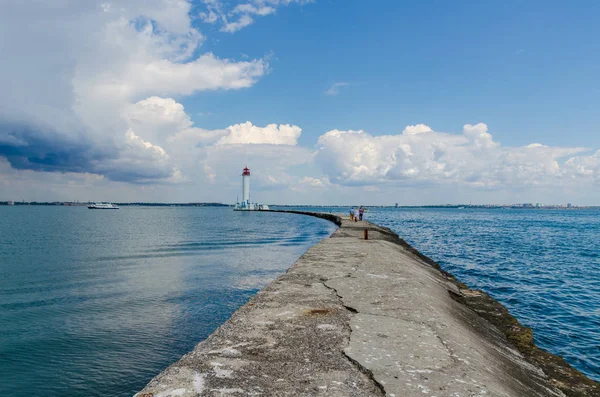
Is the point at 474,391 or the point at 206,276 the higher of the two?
the point at 474,391

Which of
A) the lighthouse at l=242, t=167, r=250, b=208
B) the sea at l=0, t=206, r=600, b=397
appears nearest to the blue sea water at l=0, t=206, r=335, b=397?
the sea at l=0, t=206, r=600, b=397

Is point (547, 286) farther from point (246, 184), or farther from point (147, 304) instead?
point (246, 184)

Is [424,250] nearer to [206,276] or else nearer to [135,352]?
[206,276]

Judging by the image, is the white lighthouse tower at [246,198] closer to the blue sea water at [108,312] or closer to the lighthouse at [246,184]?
the lighthouse at [246,184]

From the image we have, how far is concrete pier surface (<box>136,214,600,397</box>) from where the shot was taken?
157 inches

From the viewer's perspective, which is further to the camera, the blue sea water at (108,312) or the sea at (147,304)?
the sea at (147,304)

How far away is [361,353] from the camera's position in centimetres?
482

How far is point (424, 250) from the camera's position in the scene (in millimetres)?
29312

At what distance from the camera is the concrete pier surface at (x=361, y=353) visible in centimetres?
399

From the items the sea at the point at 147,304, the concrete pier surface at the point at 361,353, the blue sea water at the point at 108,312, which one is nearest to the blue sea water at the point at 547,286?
the sea at the point at 147,304

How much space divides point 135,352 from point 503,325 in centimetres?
875

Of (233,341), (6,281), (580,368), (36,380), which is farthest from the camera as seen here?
(6,281)

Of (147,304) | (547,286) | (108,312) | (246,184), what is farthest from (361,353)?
(246,184)

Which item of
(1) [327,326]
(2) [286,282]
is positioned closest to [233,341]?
(1) [327,326]
